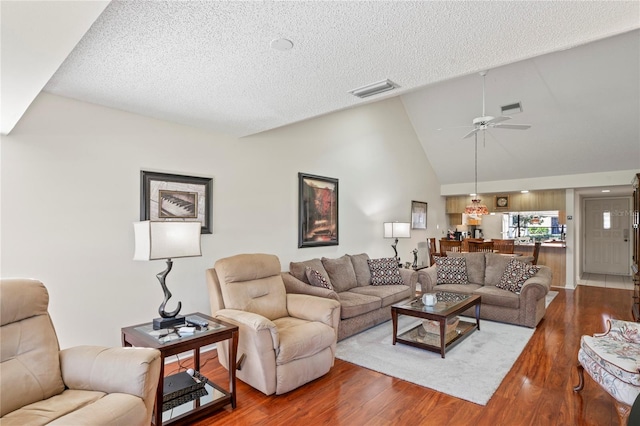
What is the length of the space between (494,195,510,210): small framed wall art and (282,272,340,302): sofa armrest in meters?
6.47

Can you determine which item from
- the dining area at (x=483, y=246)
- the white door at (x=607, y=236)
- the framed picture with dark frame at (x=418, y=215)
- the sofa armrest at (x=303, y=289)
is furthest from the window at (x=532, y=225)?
the sofa armrest at (x=303, y=289)

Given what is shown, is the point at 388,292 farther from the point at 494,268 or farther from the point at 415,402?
the point at 415,402

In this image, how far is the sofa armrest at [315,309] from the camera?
3.12 m

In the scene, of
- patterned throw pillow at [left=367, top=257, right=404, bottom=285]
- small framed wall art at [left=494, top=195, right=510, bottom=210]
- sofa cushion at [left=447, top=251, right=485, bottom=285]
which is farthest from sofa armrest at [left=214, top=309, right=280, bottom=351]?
small framed wall art at [left=494, top=195, right=510, bottom=210]

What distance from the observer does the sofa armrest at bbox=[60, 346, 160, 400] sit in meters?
1.80

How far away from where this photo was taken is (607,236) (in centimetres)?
909

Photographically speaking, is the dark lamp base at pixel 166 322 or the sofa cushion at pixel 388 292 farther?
the sofa cushion at pixel 388 292

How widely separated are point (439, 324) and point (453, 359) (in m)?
0.42

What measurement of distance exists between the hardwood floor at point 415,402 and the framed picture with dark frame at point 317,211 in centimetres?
193

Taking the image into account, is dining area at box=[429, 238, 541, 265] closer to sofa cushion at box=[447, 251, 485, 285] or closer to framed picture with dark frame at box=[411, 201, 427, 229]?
framed picture with dark frame at box=[411, 201, 427, 229]

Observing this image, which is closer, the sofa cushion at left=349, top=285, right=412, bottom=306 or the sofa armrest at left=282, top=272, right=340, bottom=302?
the sofa armrest at left=282, top=272, right=340, bottom=302

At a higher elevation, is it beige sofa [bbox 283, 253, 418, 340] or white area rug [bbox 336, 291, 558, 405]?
beige sofa [bbox 283, 253, 418, 340]

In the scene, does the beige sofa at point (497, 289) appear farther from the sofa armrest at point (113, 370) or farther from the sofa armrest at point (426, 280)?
the sofa armrest at point (113, 370)

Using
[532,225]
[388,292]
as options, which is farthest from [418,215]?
[388,292]
